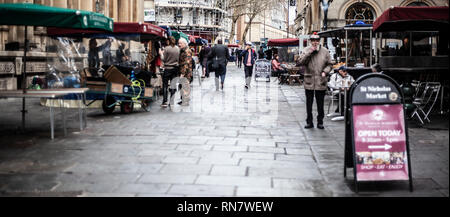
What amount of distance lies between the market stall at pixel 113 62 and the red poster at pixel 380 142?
6.90m

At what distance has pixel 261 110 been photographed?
41.4 feet

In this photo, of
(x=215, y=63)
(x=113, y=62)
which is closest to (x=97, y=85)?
(x=113, y=62)

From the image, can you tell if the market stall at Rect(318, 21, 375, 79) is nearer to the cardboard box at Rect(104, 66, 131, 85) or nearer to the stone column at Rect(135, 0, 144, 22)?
the cardboard box at Rect(104, 66, 131, 85)

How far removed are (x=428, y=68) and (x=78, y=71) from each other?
7.80 metres

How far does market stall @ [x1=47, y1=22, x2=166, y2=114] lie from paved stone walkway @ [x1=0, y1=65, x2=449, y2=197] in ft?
2.04

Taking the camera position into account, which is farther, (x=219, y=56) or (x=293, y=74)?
(x=293, y=74)

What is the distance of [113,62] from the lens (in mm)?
13641

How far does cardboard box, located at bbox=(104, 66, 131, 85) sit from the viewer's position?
11.3m

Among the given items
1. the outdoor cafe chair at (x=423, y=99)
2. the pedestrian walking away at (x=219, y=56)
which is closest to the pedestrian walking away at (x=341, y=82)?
the outdoor cafe chair at (x=423, y=99)

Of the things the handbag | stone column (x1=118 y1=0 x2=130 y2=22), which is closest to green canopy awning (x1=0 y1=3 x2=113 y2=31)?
the handbag

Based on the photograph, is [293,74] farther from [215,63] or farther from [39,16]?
[39,16]

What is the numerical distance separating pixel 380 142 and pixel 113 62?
9.79 meters
